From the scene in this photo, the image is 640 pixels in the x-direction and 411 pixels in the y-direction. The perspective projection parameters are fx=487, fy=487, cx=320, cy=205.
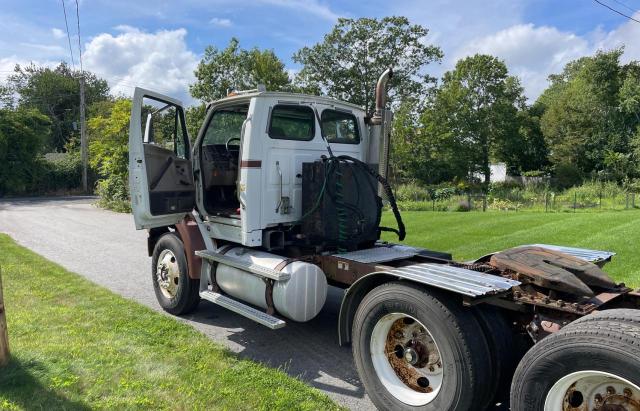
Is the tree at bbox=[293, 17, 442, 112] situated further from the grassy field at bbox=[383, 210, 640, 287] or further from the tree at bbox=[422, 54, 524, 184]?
the grassy field at bbox=[383, 210, 640, 287]

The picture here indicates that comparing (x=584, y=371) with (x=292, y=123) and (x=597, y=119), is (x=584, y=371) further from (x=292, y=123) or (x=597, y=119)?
(x=597, y=119)

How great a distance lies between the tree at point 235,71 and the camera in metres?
34.0

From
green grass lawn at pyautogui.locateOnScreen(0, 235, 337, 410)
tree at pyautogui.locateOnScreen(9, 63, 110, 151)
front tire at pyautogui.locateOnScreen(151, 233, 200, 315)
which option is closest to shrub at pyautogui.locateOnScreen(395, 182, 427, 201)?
front tire at pyautogui.locateOnScreen(151, 233, 200, 315)

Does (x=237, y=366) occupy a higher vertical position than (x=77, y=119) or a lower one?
lower

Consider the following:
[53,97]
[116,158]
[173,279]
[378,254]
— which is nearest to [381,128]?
[378,254]

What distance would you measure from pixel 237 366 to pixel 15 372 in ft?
6.06

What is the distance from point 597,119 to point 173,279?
42.3 m

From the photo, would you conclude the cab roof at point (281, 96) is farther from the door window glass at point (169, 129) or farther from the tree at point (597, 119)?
the tree at point (597, 119)

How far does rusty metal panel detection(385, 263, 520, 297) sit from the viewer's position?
317 centimetres

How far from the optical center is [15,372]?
411cm

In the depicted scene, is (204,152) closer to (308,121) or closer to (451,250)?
(308,121)

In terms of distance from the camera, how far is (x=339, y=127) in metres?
6.05

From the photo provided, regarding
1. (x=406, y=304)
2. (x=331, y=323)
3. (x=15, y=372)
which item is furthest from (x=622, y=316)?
(x=15, y=372)

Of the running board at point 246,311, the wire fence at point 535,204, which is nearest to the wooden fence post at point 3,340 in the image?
the running board at point 246,311
